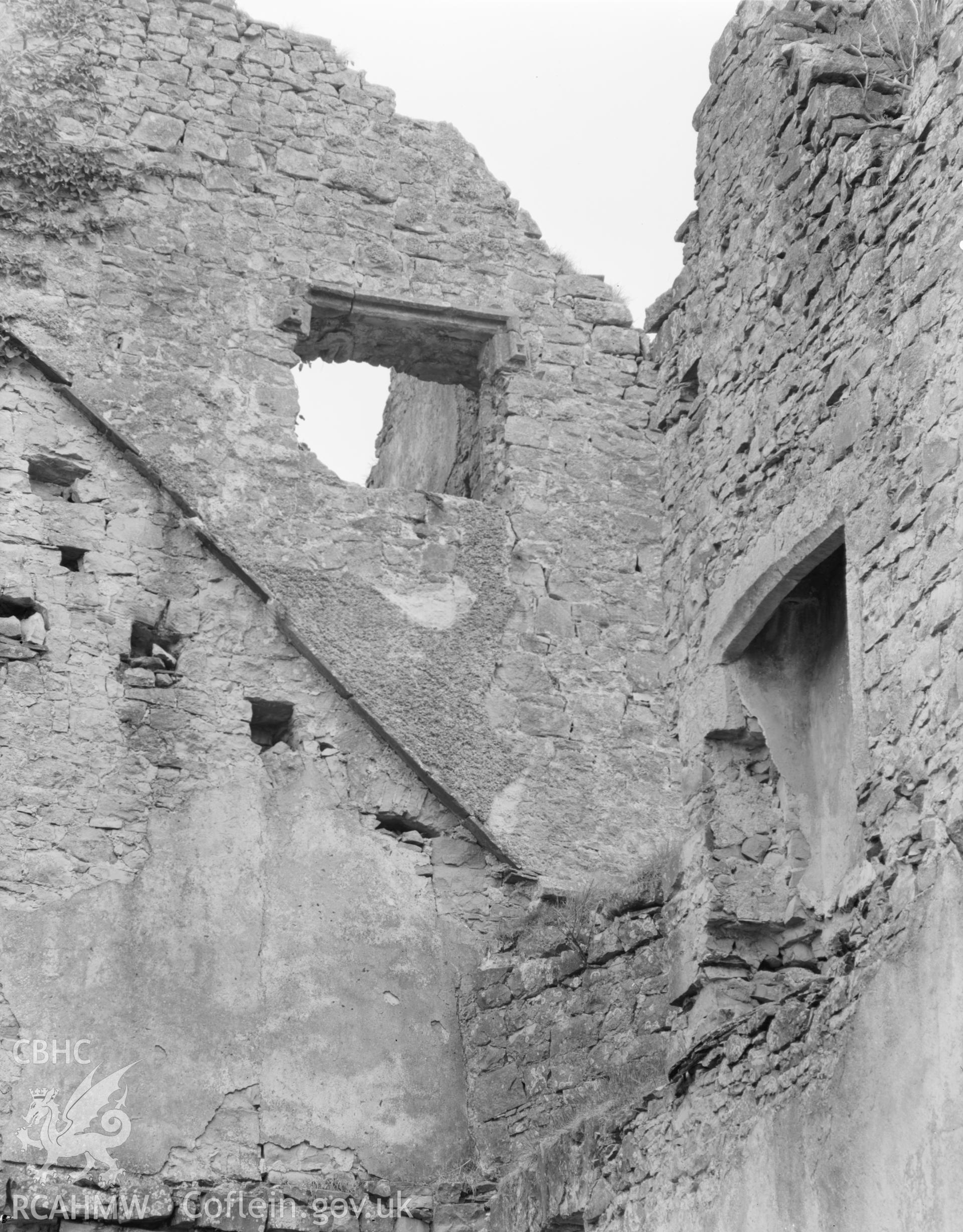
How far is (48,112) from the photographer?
29.2ft

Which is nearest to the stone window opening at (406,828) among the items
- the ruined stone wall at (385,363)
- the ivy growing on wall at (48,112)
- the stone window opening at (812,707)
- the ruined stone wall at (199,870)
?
the ruined stone wall at (199,870)

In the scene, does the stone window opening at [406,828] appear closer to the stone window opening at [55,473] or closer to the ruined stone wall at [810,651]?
the ruined stone wall at [810,651]

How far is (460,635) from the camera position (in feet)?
28.1

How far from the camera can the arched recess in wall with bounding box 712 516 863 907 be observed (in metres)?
6.69

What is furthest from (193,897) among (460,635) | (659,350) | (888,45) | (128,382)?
(888,45)

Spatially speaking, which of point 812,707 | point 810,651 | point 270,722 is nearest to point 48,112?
point 270,722

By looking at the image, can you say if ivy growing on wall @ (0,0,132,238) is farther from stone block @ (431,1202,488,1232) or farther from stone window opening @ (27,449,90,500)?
stone block @ (431,1202,488,1232)

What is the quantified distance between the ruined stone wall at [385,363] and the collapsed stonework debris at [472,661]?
0.07 feet

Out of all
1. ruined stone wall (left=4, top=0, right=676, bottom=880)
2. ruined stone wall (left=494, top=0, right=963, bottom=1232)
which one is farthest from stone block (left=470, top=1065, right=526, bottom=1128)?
ruined stone wall (left=4, top=0, right=676, bottom=880)

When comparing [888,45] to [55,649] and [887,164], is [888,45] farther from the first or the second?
[55,649]

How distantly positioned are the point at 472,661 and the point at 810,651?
74.7 inches

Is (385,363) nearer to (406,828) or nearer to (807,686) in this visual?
(406,828)

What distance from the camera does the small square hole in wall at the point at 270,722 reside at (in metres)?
8.05

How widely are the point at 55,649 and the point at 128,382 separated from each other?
1346mm
